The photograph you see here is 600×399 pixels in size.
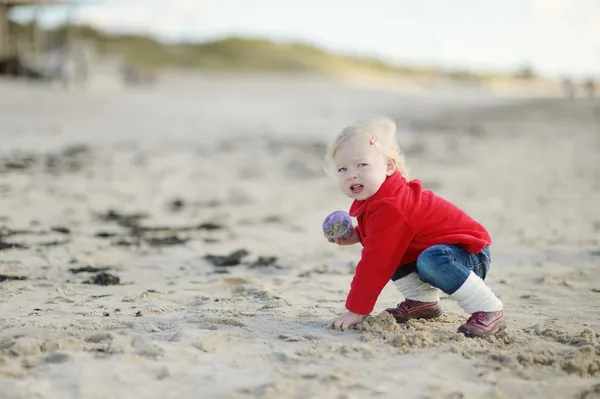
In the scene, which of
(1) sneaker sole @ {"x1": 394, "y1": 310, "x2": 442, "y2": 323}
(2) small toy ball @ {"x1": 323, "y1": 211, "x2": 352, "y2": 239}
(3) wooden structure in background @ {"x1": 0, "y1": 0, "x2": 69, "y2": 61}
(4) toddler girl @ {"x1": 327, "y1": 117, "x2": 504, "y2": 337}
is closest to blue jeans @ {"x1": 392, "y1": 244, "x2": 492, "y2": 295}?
(4) toddler girl @ {"x1": 327, "y1": 117, "x2": 504, "y2": 337}

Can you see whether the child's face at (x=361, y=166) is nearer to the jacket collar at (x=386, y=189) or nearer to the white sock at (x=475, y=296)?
the jacket collar at (x=386, y=189)

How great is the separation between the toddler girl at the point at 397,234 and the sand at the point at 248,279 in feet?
0.49

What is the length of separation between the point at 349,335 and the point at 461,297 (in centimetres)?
47

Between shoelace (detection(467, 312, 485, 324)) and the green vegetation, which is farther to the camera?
the green vegetation

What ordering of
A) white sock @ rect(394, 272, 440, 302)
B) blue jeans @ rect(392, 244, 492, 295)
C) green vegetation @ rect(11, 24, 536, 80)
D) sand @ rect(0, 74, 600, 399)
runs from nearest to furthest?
sand @ rect(0, 74, 600, 399)
blue jeans @ rect(392, 244, 492, 295)
white sock @ rect(394, 272, 440, 302)
green vegetation @ rect(11, 24, 536, 80)

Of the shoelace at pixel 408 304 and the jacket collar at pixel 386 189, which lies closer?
the jacket collar at pixel 386 189

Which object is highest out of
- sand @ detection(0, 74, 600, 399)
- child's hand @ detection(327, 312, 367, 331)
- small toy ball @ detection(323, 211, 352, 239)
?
→ small toy ball @ detection(323, 211, 352, 239)

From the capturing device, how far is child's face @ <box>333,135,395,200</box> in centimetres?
278

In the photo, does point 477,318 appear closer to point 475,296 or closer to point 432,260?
point 475,296

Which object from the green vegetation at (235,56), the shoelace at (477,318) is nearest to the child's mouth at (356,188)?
the shoelace at (477,318)

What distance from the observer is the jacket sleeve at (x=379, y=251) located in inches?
108

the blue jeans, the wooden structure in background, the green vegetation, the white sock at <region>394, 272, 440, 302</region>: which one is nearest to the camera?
the blue jeans

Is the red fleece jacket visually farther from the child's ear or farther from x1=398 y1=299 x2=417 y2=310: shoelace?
x1=398 y1=299 x2=417 y2=310: shoelace

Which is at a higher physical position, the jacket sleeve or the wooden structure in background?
the wooden structure in background
